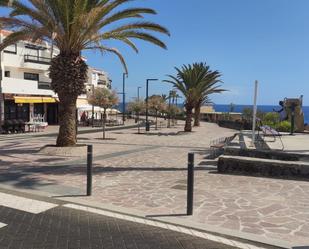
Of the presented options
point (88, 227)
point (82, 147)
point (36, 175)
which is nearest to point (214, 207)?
point (88, 227)

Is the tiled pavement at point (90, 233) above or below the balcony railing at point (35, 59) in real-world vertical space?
below

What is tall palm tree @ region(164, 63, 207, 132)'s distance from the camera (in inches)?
1495

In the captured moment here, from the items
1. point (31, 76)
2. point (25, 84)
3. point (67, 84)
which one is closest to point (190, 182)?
point (67, 84)

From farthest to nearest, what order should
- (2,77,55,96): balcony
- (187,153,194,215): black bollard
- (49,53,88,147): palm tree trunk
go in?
(2,77,55,96): balcony
(49,53,88,147): palm tree trunk
(187,153,194,215): black bollard

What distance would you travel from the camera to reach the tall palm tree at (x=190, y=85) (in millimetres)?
37969

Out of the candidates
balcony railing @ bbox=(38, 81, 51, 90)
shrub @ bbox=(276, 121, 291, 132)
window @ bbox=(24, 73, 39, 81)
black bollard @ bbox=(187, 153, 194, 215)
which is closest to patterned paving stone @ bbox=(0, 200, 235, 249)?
black bollard @ bbox=(187, 153, 194, 215)

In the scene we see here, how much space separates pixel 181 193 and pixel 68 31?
960 cm

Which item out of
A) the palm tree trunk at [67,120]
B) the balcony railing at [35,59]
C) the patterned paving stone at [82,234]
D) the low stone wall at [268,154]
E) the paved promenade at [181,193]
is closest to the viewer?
the patterned paving stone at [82,234]

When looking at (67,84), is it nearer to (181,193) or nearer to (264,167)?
(264,167)

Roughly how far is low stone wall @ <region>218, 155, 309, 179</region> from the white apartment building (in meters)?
27.5

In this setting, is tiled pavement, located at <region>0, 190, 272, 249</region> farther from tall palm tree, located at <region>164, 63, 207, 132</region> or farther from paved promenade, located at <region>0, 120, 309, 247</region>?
tall palm tree, located at <region>164, 63, 207, 132</region>

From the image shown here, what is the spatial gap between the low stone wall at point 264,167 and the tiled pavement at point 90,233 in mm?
5075

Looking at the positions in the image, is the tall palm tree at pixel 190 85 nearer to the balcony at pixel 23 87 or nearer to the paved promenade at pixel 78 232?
the balcony at pixel 23 87

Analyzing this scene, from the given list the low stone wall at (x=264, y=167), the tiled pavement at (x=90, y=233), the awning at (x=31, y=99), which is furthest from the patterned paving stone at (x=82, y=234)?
the awning at (x=31, y=99)
